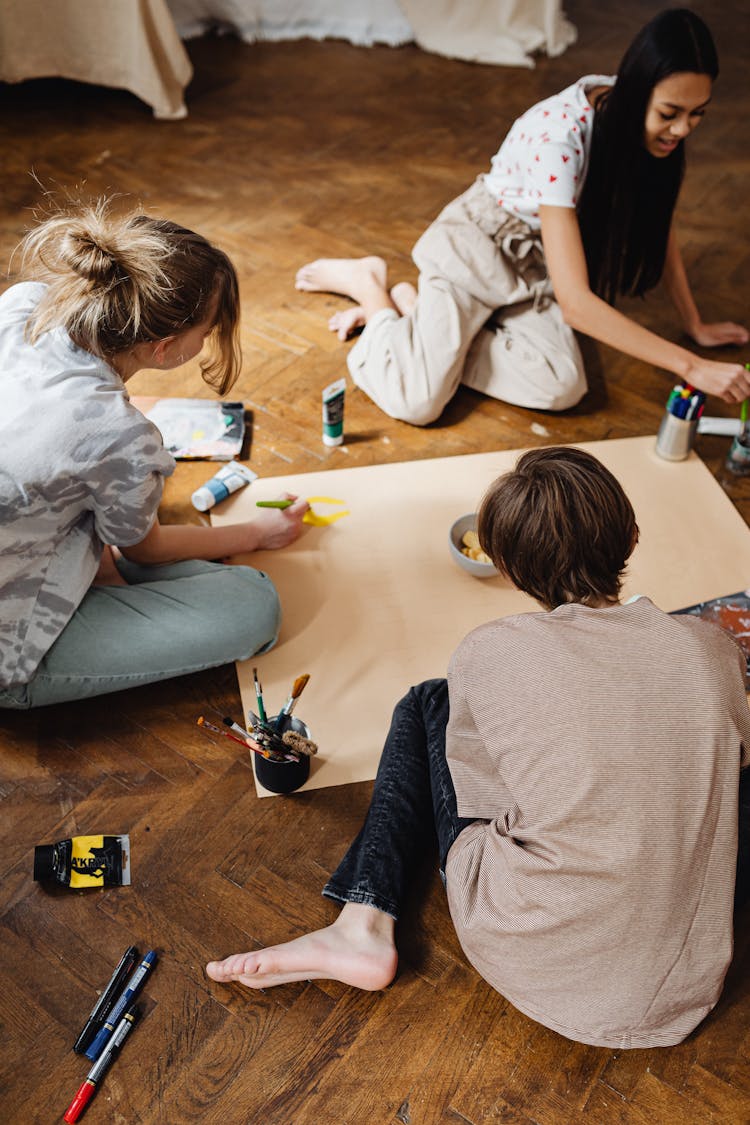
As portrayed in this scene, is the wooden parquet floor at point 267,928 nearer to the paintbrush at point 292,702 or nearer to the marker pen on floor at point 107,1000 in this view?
the marker pen on floor at point 107,1000

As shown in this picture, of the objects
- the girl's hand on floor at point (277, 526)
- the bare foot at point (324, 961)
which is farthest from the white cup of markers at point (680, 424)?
the bare foot at point (324, 961)

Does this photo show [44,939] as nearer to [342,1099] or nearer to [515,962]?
[342,1099]

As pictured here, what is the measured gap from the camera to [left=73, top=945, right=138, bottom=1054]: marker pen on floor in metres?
1.13

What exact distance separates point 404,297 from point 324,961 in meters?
1.43

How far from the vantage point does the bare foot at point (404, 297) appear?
6.82 ft

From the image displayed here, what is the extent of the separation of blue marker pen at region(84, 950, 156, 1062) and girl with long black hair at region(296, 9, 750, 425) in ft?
3.71

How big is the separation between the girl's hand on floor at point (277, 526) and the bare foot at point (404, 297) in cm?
63

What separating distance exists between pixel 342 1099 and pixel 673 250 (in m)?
1.70

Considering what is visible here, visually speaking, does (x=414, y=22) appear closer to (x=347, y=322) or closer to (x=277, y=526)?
(x=347, y=322)

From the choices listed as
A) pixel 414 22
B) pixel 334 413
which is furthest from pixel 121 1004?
pixel 414 22

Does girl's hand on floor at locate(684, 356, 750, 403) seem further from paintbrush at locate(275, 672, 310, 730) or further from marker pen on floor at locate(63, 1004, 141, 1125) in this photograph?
marker pen on floor at locate(63, 1004, 141, 1125)

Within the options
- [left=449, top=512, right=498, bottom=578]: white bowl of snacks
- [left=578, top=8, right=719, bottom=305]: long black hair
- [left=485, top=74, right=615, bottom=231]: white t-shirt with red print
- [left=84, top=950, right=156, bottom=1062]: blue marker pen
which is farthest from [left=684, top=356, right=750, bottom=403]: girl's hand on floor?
[left=84, top=950, right=156, bottom=1062]: blue marker pen

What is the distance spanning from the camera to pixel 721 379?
5.73 ft

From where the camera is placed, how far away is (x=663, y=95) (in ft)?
5.16
